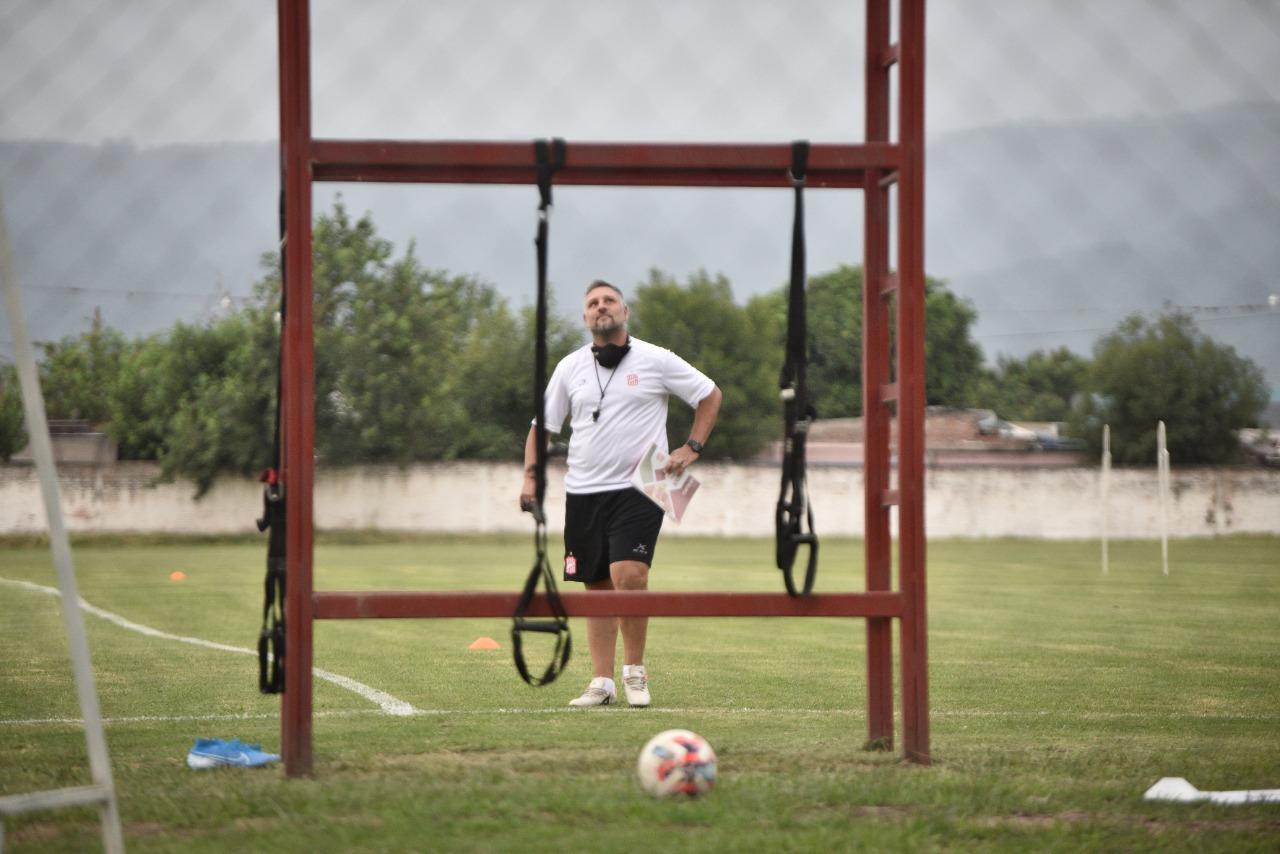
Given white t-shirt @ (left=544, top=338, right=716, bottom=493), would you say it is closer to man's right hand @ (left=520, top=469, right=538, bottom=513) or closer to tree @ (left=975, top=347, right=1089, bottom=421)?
man's right hand @ (left=520, top=469, right=538, bottom=513)

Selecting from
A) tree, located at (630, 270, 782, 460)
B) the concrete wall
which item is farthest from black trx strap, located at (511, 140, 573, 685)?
tree, located at (630, 270, 782, 460)

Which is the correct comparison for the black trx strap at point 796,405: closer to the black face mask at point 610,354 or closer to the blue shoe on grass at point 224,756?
the blue shoe on grass at point 224,756

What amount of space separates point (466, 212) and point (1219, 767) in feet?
41.8

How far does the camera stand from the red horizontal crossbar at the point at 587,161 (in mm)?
5742

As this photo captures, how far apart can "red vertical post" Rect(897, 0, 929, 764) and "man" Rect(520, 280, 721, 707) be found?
226 centimetres

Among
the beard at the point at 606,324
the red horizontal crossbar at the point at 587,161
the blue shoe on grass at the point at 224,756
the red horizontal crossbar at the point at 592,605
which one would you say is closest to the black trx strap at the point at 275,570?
the red horizontal crossbar at the point at 592,605

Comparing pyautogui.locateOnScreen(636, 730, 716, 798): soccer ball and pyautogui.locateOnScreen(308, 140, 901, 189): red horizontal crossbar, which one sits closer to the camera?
pyautogui.locateOnScreen(636, 730, 716, 798): soccer ball

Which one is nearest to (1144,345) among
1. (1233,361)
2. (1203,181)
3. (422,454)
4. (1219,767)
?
(1233,361)

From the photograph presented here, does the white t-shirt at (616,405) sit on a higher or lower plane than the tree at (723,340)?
lower

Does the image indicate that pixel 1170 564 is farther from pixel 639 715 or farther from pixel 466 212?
pixel 639 715

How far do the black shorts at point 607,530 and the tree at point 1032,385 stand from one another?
66198 mm

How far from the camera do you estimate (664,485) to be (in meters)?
7.69

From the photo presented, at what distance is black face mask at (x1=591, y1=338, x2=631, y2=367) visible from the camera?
815 centimetres

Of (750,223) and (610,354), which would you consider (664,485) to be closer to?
(610,354)
